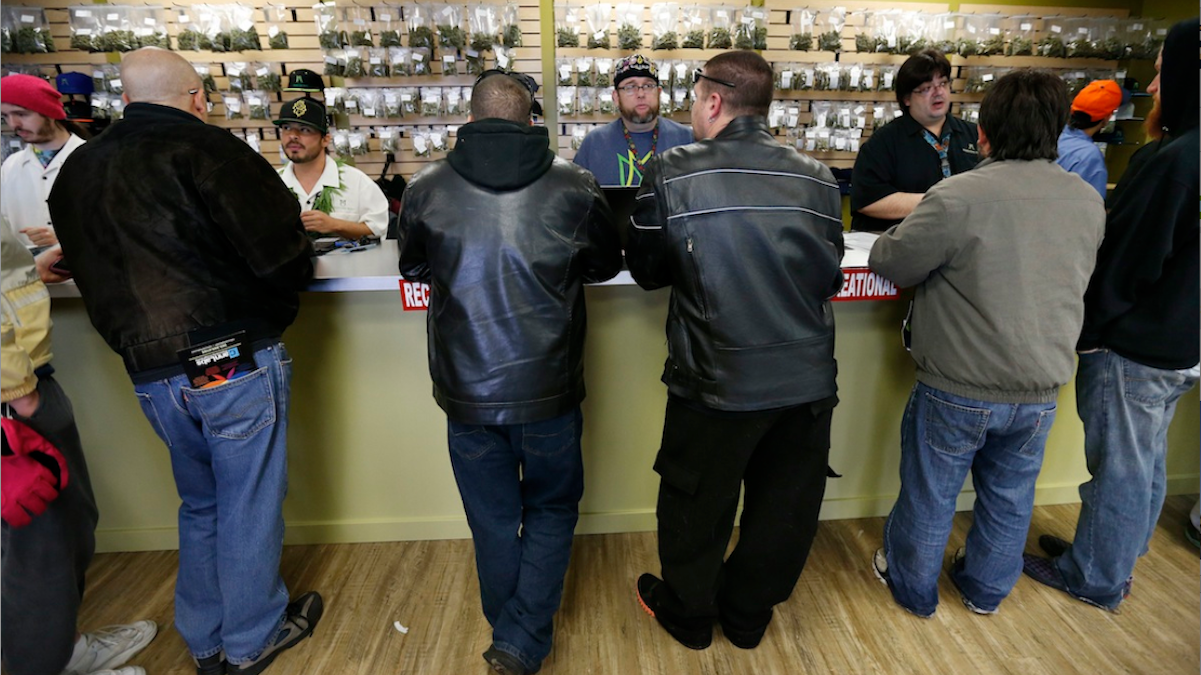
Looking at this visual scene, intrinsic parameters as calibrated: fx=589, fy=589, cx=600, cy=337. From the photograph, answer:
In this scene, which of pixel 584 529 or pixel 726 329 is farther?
pixel 584 529

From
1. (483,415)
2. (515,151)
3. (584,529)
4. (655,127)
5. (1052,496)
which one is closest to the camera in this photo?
(515,151)

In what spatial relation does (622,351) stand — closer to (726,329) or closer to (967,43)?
(726,329)

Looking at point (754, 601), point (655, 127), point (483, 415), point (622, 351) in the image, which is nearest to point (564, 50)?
point (655, 127)

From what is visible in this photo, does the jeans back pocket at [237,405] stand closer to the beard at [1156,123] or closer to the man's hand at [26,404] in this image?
the man's hand at [26,404]

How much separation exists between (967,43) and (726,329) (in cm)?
435

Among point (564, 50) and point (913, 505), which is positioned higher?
point (564, 50)

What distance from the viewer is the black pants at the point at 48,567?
1408 mm

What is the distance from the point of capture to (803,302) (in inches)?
57.2

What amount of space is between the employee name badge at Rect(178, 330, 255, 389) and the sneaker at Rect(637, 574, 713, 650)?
1.38m

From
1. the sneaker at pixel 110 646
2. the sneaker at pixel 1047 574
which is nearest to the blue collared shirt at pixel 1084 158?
the sneaker at pixel 1047 574

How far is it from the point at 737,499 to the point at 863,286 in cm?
77

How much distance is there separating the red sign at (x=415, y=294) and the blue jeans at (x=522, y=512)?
39 centimetres

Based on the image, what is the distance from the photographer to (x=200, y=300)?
1.46m

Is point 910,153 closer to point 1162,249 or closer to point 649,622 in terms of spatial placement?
point 1162,249
